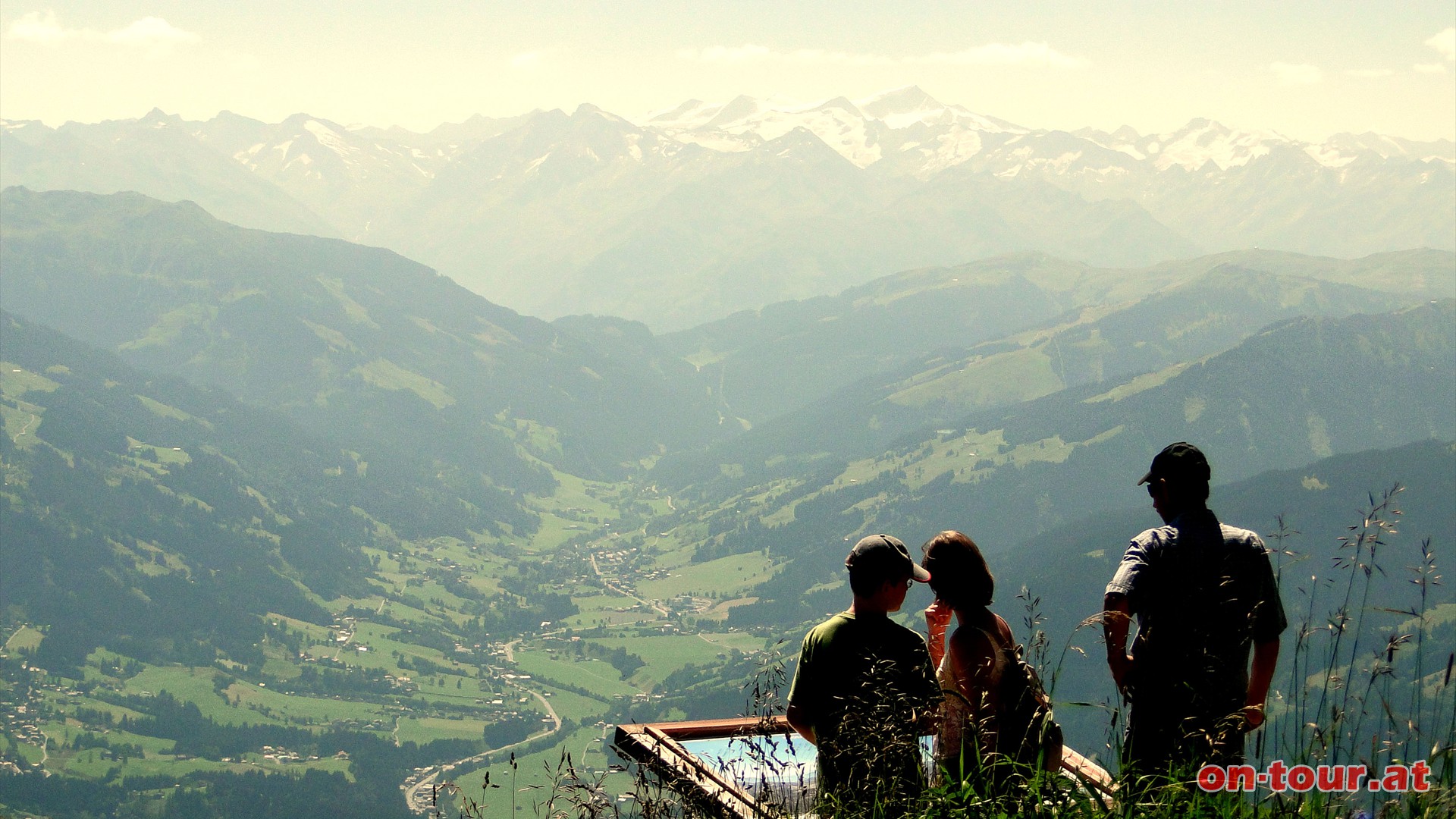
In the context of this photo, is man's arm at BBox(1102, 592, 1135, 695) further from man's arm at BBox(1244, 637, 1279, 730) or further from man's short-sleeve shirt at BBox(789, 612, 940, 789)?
man's short-sleeve shirt at BBox(789, 612, 940, 789)

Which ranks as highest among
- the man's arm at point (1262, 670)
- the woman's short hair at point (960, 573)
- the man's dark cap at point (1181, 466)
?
the man's dark cap at point (1181, 466)

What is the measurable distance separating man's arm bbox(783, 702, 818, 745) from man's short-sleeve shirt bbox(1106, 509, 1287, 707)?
2.16 m

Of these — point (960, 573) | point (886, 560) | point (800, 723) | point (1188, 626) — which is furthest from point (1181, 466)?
point (800, 723)

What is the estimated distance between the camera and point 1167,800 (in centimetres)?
598

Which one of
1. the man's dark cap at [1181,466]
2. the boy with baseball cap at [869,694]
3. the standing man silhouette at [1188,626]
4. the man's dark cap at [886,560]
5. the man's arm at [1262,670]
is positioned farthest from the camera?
the man's dark cap at [1181,466]

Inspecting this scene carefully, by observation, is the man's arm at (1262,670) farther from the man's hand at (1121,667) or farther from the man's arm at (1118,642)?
the man's hand at (1121,667)

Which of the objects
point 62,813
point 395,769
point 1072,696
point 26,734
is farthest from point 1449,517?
point 26,734

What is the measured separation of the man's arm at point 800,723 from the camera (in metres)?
6.84

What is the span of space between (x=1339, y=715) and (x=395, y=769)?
184076mm

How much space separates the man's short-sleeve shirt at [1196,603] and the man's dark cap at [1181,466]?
0.35m

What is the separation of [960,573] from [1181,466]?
6.65ft

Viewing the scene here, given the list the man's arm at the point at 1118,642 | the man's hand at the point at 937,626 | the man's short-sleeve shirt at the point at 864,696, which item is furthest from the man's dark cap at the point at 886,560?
the man's arm at the point at 1118,642

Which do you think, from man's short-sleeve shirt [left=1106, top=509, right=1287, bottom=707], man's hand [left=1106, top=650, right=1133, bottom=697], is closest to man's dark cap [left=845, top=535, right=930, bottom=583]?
man's hand [left=1106, top=650, right=1133, bottom=697]

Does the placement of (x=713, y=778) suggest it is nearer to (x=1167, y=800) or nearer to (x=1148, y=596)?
(x=1167, y=800)
